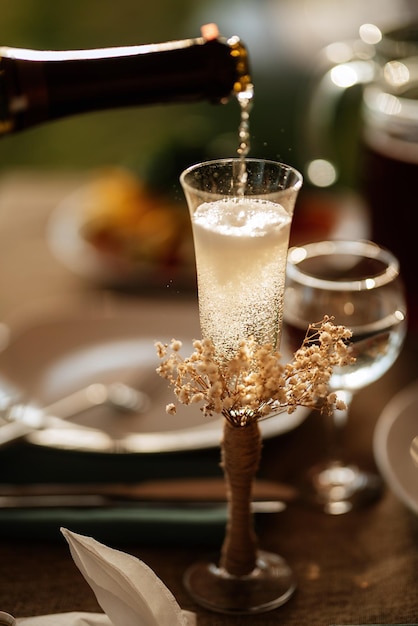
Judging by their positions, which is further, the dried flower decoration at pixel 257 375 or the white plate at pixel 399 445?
the white plate at pixel 399 445

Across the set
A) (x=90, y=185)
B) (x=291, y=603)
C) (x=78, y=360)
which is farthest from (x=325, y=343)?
(x=90, y=185)

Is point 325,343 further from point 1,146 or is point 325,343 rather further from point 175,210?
point 1,146

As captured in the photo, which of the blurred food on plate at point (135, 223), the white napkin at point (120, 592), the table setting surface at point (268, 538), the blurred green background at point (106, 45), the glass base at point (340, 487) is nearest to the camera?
the white napkin at point (120, 592)

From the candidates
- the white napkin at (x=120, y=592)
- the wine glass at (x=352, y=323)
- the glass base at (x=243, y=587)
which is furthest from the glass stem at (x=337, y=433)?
the white napkin at (x=120, y=592)

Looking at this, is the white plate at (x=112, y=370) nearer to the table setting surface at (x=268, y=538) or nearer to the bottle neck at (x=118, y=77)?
the table setting surface at (x=268, y=538)

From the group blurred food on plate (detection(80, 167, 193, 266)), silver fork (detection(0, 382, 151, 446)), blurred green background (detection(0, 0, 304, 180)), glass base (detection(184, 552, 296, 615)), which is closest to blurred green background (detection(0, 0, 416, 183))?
blurred green background (detection(0, 0, 304, 180))

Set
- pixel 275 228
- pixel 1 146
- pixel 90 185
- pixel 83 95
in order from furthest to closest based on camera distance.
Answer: pixel 1 146
pixel 90 185
pixel 83 95
pixel 275 228

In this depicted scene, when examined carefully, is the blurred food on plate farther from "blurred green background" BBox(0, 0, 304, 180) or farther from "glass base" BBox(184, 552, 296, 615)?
"blurred green background" BBox(0, 0, 304, 180)

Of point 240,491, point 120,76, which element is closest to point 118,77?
point 120,76
